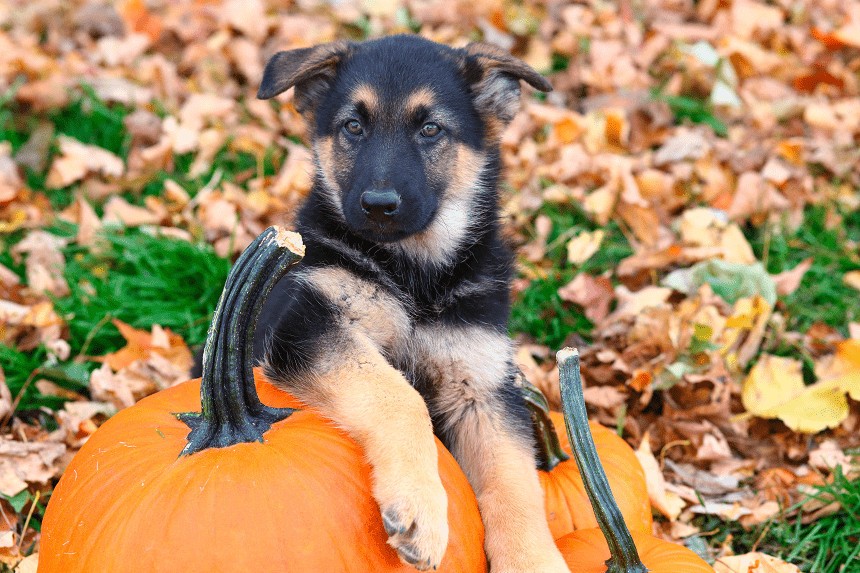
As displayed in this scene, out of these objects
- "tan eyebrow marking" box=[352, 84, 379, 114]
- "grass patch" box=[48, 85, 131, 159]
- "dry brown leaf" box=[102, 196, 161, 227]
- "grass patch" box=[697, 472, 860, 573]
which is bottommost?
"grass patch" box=[697, 472, 860, 573]

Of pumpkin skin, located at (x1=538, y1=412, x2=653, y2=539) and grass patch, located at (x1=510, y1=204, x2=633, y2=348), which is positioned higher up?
pumpkin skin, located at (x1=538, y1=412, x2=653, y2=539)

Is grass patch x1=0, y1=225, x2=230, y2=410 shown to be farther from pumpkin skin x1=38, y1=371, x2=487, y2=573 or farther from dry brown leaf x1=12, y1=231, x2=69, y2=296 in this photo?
pumpkin skin x1=38, y1=371, x2=487, y2=573

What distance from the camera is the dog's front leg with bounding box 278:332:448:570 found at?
2.14 metres

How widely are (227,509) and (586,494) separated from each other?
1.32 m

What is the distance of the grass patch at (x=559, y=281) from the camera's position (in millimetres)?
4316

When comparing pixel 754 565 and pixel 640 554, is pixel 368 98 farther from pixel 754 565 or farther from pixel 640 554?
pixel 754 565

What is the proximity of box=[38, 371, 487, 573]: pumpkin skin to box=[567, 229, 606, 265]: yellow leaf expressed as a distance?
2.43 metres

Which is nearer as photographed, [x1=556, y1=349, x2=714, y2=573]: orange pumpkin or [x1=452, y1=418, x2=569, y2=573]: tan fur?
[x1=556, y1=349, x2=714, y2=573]: orange pumpkin

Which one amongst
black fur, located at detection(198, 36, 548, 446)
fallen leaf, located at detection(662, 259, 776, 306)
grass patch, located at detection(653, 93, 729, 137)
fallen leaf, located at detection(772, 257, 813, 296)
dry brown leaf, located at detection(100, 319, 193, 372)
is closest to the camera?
black fur, located at detection(198, 36, 548, 446)

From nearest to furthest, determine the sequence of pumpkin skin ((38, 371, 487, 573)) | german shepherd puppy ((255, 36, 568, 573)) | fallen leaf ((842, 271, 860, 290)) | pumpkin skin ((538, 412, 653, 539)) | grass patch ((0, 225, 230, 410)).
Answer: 1. pumpkin skin ((38, 371, 487, 573))
2. german shepherd puppy ((255, 36, 568, 573))
3. pumpkin skin ((538, 412, 653, 539))
4. grass patch ((0, 225, 230, 410))
5. fallen leaf ((842, 271, 860, 290))

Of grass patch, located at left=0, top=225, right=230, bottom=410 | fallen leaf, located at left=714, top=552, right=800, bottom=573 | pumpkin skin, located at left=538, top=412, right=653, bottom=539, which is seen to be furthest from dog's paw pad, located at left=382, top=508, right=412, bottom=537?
grass patch, located at left=0, top=225, right=230, bottom=410

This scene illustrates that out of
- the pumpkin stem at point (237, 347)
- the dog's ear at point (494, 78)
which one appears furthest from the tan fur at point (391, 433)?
the dog's ear at point (494, 78)

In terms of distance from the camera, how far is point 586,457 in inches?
91.7

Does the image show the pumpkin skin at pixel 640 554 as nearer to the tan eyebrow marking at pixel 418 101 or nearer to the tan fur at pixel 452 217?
the tan fur at pixel 452 217
